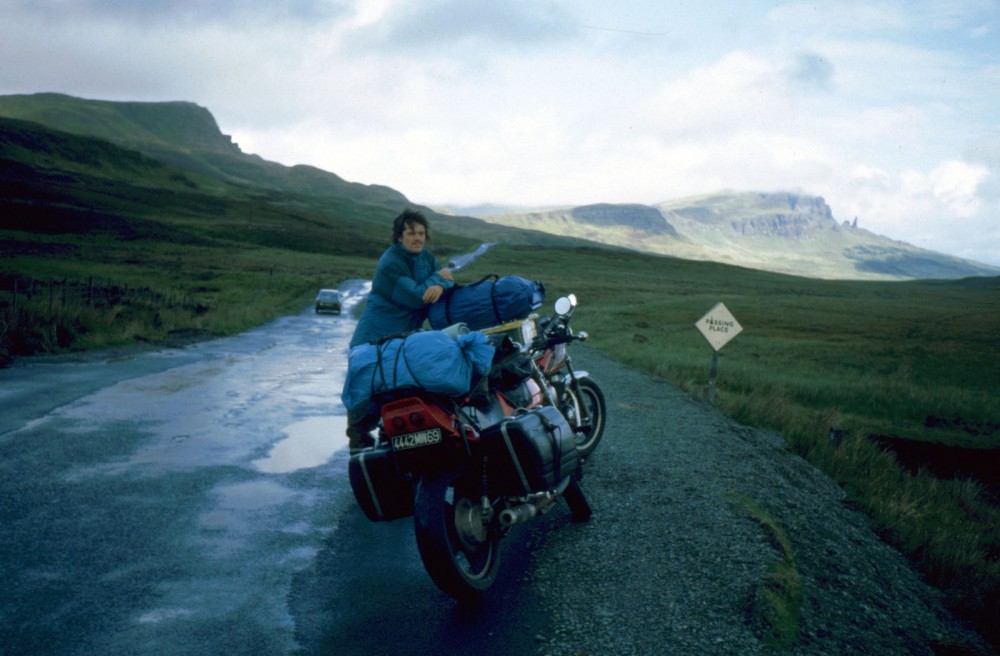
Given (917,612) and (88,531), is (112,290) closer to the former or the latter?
(88,531)

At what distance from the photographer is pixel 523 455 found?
4762 mm

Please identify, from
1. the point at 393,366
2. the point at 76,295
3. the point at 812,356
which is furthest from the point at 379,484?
the point at 812,356

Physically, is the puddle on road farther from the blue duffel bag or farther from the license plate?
the license plate

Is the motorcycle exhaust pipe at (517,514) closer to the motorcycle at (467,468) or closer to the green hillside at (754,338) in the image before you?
the motorcycle at (467,468)

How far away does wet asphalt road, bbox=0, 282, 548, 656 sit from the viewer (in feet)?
13.2

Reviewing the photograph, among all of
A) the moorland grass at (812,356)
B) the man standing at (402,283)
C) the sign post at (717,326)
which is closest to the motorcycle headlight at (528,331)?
the man standing at (402,283)

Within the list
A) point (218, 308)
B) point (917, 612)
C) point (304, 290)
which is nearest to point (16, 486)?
point (917, 612)

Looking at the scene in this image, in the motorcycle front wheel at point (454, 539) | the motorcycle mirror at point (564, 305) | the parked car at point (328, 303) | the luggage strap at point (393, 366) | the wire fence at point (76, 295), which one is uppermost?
the motorcycle mirror at point (564, 305)

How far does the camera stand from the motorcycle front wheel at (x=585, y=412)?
735 cm

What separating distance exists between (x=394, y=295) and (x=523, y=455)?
6.57 feet

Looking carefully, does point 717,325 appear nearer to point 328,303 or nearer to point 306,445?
point 306,445

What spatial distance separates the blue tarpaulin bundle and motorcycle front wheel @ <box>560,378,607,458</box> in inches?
106

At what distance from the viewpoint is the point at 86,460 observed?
7305 mm

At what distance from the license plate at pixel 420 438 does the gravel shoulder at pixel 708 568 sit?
1232mm
